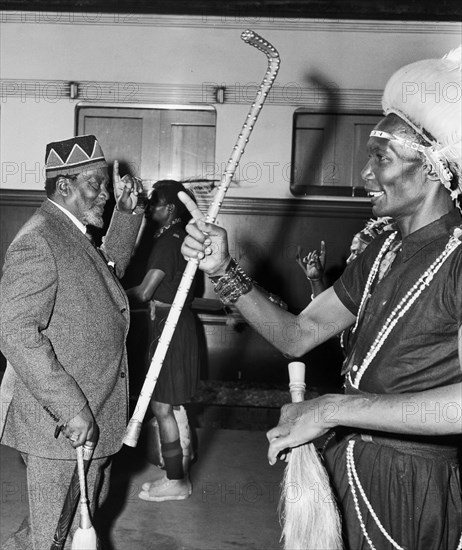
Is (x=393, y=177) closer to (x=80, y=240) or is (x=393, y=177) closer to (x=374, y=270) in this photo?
(x=374, y=270)

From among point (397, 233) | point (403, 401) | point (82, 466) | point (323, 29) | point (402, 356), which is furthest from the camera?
point (323, 29)

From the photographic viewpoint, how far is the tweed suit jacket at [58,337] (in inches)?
97.7

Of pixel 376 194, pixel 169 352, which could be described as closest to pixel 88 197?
pixel 376 194

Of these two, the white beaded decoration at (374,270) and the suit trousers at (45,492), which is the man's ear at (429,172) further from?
the suit trousers at (45,492)

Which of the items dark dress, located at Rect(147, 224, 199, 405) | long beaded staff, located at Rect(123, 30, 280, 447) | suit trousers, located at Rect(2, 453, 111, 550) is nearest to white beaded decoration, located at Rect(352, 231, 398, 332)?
long beaded staff, located at Rect(123, 30, 280, 447)

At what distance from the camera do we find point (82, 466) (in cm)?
251

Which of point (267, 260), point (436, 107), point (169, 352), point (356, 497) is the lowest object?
point (169, 352)

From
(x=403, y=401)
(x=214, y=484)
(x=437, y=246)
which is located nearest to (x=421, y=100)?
(x=437, y=246)

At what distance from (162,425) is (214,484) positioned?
60 cm

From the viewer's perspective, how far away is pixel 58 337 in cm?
261

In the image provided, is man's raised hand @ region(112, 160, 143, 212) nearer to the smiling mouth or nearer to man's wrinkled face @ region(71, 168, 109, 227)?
man's wrinkled face @ region(71, 168, 109, 227)

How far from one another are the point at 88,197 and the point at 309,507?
169 centimetres

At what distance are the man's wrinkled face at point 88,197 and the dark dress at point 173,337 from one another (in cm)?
129

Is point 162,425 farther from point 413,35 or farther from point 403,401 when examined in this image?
point 413,35
